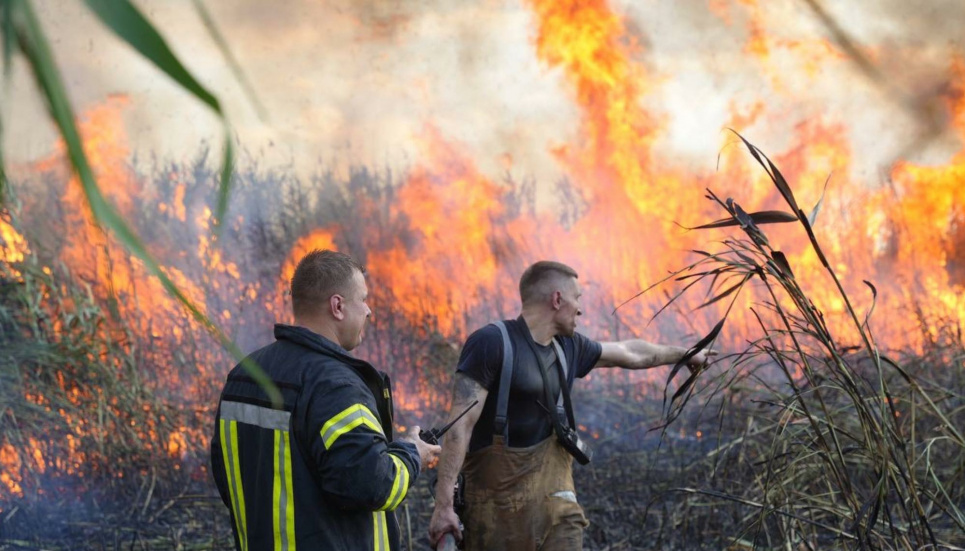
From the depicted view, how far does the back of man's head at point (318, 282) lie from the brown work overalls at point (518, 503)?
1529mm

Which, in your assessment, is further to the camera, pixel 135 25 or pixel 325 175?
pixel 325 175

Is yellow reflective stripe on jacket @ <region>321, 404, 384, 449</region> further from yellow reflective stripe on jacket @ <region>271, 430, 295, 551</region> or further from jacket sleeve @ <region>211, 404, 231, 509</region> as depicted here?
jacket sleeve @ <region>211, 404, 231, 509</region>

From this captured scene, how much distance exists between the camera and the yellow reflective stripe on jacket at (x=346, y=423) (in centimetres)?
270

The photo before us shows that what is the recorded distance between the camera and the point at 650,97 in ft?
38.3

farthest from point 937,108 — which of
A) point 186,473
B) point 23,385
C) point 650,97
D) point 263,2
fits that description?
point 23,385

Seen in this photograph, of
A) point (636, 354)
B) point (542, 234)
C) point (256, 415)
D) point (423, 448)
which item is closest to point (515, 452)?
point (636, 354)

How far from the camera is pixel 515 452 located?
4.29m

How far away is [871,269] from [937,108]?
204 centimetres

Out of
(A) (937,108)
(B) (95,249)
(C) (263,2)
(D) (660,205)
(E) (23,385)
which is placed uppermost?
(C) (263,2)

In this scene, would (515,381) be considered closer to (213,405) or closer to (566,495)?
(566,495)

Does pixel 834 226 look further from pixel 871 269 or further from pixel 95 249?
→ pixel 95 249

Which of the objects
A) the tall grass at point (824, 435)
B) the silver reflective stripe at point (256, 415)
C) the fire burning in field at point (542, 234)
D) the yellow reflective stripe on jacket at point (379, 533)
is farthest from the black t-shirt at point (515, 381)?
the fire burning in field at point (542, 234)

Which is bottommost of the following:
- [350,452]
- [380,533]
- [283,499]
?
[380,533]

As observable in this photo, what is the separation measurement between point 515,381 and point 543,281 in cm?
50
